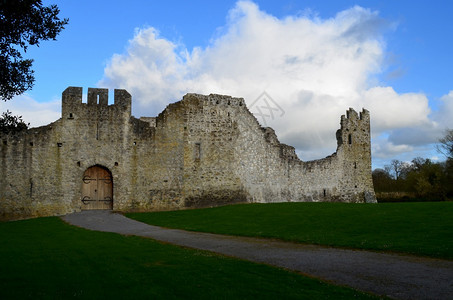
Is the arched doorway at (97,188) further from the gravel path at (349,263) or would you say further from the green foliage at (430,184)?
the green foliage at (430,184)

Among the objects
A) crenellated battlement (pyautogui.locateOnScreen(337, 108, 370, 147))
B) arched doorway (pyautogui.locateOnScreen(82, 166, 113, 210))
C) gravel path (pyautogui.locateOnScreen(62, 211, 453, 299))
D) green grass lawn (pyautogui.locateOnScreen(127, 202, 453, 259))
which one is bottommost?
gravel path (pyautogui.locateOnScreen(62, 211, 453, 299))

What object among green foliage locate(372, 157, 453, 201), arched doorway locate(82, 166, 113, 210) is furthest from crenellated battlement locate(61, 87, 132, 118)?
green foliage locate(372, 157, 453, 201)

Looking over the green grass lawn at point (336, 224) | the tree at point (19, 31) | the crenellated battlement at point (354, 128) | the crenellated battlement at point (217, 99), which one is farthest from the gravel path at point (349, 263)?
the crenellated battlement at point (354, 128)

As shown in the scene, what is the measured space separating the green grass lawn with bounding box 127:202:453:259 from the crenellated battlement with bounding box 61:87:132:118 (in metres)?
7.56

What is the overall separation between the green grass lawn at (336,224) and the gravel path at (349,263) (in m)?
1.00

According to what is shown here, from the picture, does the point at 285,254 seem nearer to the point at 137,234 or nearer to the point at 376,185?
the point at 137,234

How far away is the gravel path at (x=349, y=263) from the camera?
9.16 meters

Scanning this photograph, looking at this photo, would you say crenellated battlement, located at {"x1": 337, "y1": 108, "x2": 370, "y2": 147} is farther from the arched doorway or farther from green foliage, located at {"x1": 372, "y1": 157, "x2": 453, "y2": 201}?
the arched doorway

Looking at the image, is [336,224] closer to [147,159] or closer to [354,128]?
[147,159]

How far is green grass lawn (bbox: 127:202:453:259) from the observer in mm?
14641

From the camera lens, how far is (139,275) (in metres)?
9.88

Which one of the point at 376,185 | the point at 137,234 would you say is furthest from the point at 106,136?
the point at 376,185

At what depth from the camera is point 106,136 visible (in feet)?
94.1

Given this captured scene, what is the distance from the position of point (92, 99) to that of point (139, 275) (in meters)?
20.9
